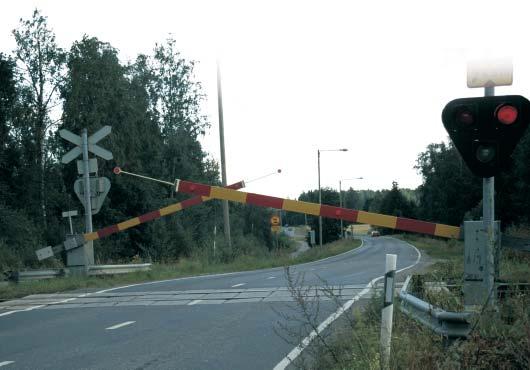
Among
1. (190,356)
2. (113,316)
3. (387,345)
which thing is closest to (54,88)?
(113,316)

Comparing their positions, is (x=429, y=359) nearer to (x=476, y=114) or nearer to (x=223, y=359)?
(x=476, y=114)

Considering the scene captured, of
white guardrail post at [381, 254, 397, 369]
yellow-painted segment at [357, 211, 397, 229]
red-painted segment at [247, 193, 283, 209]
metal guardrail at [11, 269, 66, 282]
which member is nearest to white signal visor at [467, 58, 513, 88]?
white guardrail post at [381, 254, 397, 369]

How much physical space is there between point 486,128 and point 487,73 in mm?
475

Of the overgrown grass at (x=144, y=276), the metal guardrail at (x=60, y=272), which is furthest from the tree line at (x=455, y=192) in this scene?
the metal guardrail at (x=60, y=272)

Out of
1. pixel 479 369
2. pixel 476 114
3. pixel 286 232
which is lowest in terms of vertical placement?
pixel 286 232

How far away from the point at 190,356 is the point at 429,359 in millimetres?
3651

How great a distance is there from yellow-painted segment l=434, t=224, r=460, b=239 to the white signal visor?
8.58 ft

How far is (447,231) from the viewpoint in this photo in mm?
8172

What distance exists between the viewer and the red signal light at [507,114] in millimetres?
5648

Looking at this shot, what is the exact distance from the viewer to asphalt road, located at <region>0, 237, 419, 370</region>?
7.68 metres

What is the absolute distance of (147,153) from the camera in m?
48.2

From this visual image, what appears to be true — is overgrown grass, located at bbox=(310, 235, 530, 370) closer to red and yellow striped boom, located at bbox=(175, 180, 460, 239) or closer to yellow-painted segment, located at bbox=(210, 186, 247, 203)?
red and yellow striped boom, located at bbox=(175, 180, 460, 239)

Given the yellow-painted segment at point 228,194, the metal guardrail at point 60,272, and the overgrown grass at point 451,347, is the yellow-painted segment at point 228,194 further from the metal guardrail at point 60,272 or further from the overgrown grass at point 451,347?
the metal guardrail at point 60,272

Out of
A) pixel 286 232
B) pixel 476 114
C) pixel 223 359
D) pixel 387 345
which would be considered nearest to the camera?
pixel 387 345
